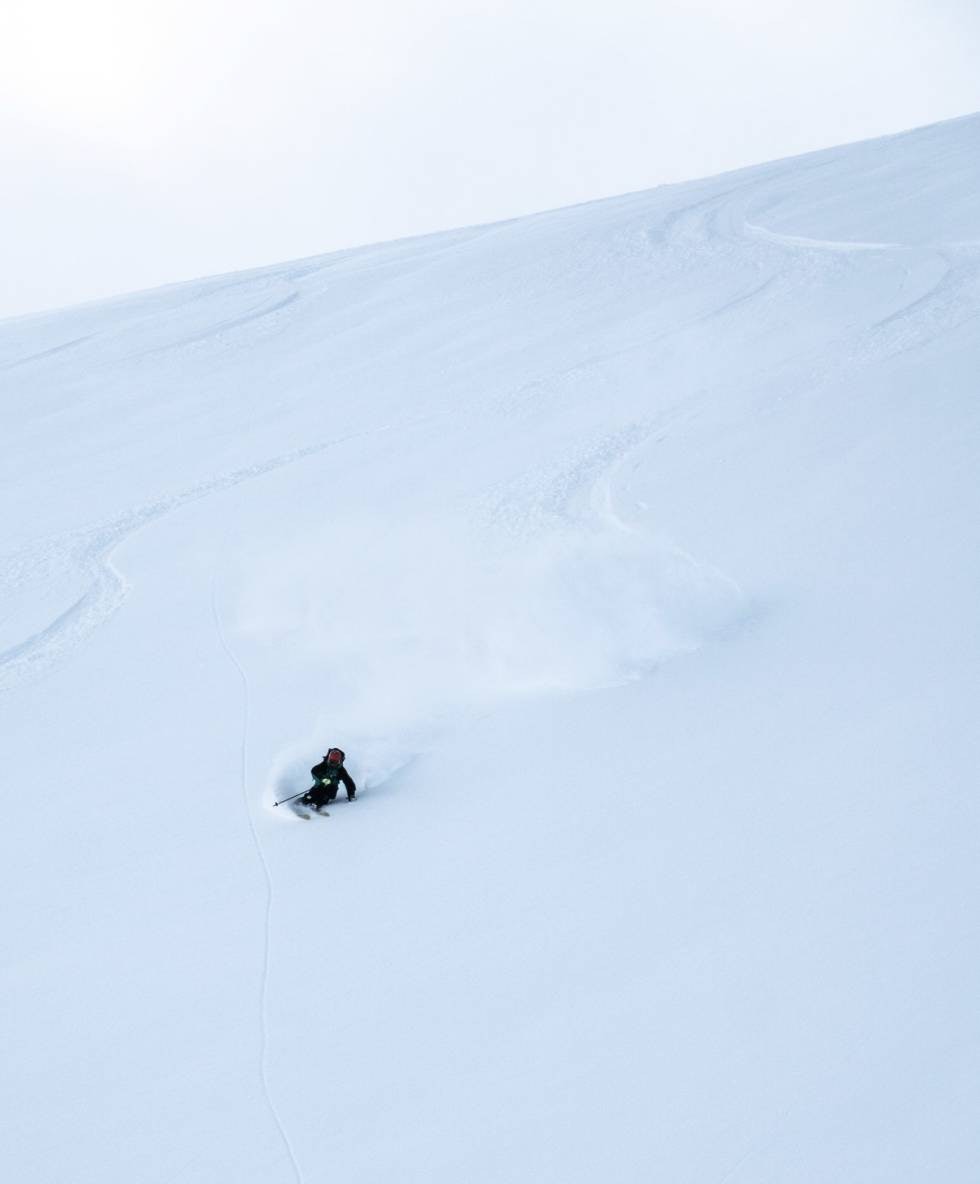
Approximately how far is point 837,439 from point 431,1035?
6.69 meters

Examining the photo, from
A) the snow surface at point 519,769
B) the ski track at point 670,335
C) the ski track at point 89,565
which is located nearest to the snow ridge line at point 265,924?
the snow surface at point 519,769

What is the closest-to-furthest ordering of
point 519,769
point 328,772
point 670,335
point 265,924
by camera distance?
1. point 265,924
2. point 328,772
3. point 519,769
4. point 670,335

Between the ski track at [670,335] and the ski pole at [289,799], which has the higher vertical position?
the ski track at [670,335]

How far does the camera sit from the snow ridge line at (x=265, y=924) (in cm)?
444

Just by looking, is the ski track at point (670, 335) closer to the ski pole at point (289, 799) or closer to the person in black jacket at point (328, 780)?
the ski pole at point (289, 799)

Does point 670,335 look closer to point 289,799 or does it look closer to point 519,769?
point 519,769

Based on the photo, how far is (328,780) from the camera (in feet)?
20.1

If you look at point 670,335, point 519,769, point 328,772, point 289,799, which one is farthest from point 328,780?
point 670,335

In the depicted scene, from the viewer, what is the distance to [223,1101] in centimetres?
458

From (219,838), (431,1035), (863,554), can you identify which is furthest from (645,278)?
(431,1035)

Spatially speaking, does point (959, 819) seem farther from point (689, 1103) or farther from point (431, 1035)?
point (431, 1035)

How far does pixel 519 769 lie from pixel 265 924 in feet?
5.38

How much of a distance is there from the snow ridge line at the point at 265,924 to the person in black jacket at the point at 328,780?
359mm

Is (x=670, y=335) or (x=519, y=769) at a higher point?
(x=670, y=335)
